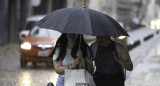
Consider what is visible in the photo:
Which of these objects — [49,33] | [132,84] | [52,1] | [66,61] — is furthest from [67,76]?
[52,1]

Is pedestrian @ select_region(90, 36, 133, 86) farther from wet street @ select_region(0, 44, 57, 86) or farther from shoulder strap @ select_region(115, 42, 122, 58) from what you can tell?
wet street @ select_region(0, 44, 57, 86)

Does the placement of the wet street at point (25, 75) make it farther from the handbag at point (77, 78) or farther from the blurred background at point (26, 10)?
the handbag at point (77, 78)

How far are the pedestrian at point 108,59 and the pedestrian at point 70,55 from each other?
125 mm

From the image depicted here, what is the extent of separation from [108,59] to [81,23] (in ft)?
1.68

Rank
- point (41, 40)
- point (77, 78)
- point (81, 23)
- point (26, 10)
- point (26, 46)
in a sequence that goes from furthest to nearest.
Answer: point (26, 10)
point (41, 40)
point (26, 46)
point (81, 23)
point (77, 78)

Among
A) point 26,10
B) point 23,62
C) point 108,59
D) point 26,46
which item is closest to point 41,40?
point 26,46

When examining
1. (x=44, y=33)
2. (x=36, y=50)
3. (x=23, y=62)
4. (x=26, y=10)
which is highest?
(x=44, y=33)

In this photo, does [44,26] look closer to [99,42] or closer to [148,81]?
[99,42]

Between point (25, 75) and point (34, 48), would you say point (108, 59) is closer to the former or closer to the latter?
point (25, 75)

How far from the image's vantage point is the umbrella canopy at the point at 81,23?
18.4ft

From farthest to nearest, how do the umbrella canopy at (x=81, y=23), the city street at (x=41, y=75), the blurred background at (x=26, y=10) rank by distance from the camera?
1. the blurred background at (x=26, y=10)
2. the city street at (x=41, y=75)
3. the umbrella canopy at (x=81, y=23)

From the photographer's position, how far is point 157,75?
1434 centimetres

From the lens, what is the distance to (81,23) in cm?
567

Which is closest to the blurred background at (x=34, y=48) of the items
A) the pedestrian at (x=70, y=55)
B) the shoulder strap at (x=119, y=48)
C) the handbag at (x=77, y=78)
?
the shoulder strap at (x=119, y=48)
